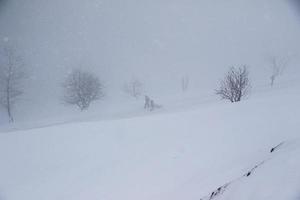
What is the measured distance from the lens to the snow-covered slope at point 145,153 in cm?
823

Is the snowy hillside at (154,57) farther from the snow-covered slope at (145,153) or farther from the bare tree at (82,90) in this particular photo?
the snow-covered slope at (145,153)

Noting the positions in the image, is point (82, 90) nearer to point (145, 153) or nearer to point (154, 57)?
point (145, 153)

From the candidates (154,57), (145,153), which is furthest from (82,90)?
(154,57)

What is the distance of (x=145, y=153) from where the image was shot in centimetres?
1008

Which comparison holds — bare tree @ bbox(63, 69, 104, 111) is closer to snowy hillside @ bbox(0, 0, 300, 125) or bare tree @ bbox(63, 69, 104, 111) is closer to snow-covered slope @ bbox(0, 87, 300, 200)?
snowy hillside @ bbox(0, 0, 300, 125)

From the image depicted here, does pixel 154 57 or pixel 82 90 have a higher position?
pixel 154 57

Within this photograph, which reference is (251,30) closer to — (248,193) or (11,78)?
(11,78)

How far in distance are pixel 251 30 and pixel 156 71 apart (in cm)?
9207

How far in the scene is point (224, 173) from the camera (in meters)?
7.14

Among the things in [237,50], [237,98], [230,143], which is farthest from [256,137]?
[237,50]

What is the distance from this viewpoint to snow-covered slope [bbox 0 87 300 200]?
8227 millimetres

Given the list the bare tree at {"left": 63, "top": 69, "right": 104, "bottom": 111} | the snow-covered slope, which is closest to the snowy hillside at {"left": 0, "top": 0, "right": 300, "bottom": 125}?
the bare tree at {"left": 63, "top": 69, "right": 104, "bottom": 111}

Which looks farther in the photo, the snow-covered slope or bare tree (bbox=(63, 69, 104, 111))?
bare tree (bbox=(63, 69, 104, 111))

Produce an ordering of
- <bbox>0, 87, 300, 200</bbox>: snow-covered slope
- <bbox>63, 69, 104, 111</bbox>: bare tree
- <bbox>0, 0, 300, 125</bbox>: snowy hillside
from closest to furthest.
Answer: <bbox>0, 87, 300, 200</bbox>: snow-covered slope → <bbox>63, 69, 104, 111</bbox>: bare tree → <bbox>0, 0, 300, 125</bbox>: snowy hillside
